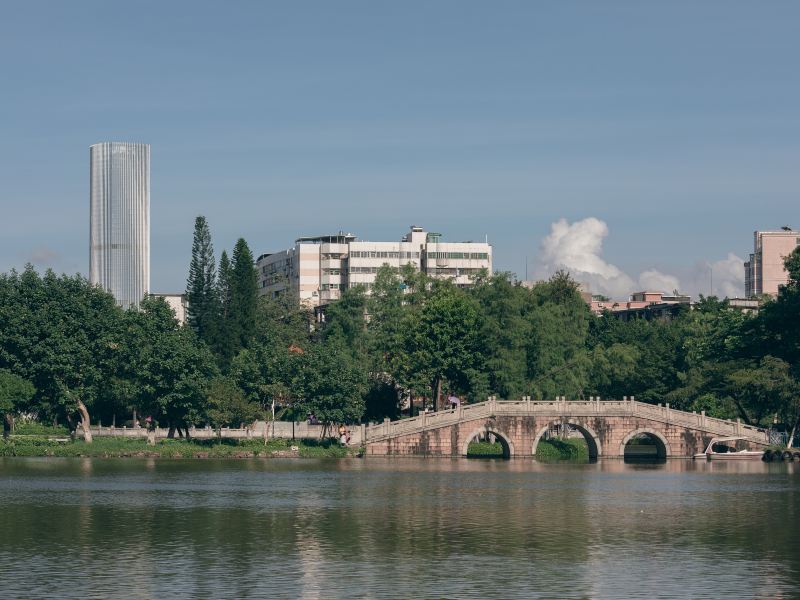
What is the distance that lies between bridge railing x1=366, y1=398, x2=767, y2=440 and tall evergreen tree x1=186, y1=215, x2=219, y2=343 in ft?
93.6

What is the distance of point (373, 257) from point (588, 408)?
9375 centimetres

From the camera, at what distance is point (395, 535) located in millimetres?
48125

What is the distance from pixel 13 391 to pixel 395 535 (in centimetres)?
5914

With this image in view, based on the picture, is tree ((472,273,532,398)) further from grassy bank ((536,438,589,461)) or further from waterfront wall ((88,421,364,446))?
waterfront wall ((88,421,364,446))

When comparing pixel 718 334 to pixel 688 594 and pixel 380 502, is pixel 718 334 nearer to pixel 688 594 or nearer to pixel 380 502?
pixel 380 502

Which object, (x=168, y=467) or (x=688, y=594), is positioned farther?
(x=168, y=467)

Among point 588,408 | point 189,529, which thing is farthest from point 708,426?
point 189,529

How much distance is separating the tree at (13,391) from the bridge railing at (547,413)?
86.6ft

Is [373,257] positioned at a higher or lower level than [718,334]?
higher

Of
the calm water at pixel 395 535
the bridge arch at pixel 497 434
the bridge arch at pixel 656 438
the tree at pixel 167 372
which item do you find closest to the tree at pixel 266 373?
the tree at pixel 167 372

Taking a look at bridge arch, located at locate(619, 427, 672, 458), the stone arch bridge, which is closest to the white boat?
the stone arch bridge

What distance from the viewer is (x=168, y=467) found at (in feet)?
288

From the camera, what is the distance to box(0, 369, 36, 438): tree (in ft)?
325

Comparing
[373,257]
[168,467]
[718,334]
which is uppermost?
[373,257]
